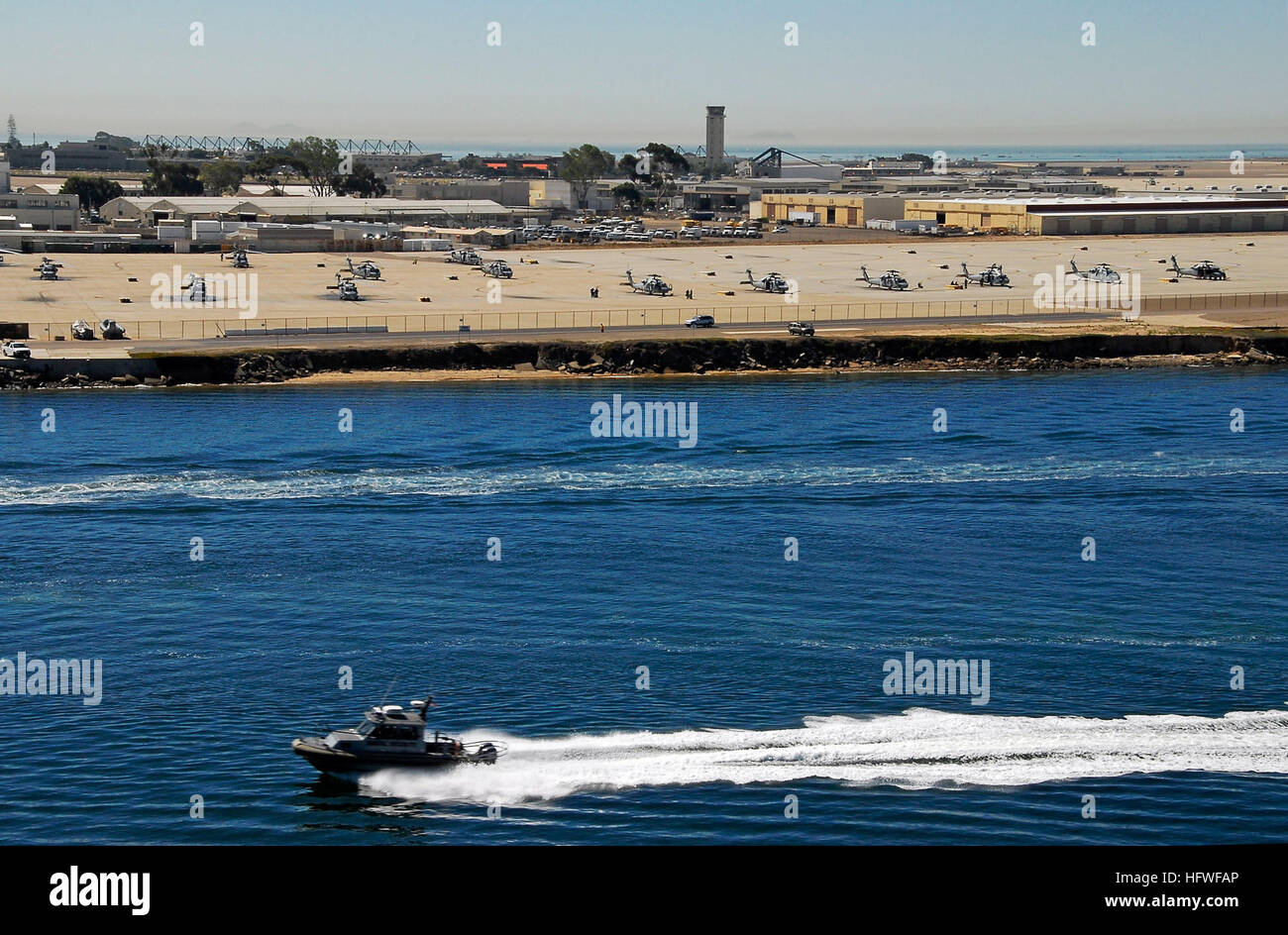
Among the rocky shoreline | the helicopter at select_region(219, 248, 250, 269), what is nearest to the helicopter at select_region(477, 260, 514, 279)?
the helicopter at select_region(219, 248, 250, 269)

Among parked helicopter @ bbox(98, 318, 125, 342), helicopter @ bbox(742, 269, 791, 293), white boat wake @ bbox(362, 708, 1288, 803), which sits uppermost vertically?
helicopter @ bbox(742, 269, 791, 293)

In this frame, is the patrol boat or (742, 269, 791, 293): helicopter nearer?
the patrol boat

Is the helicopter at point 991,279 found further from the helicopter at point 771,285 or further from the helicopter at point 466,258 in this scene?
the helicopter at point 466,258

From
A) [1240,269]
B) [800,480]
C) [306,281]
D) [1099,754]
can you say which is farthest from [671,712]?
[1240,269]

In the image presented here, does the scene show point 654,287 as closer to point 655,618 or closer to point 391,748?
point 655,618

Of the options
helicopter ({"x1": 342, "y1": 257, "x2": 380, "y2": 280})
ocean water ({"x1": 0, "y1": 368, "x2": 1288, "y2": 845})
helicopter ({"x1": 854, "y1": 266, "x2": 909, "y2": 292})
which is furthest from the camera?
helicopter ({"x1": 342, "y1": 257, "x2": 380, "y2": 280})

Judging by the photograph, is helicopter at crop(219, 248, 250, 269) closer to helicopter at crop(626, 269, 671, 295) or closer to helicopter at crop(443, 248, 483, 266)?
helicopter at crop(443, 248, 483, 266)

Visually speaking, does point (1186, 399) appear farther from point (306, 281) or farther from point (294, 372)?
point (306, 281)

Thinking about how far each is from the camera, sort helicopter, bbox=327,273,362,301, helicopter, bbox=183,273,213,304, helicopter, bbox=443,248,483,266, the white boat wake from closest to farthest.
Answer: the white boat wake < helicopter, bbox=183,273,213,304 < helicopter, bbox=327,273,362,301 < helicopter, bbox=443,248,483,266
